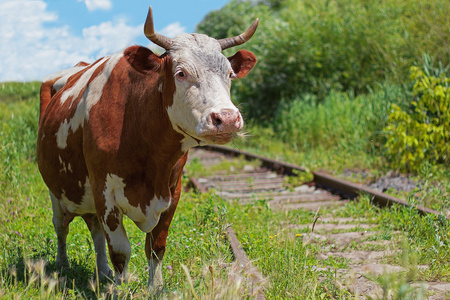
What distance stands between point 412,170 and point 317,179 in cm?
165

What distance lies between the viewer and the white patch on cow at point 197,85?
296 centimetres

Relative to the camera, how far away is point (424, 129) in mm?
7844

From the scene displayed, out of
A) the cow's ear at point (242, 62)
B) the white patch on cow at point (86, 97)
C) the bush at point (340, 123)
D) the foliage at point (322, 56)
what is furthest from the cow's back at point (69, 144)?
the foliage at point (322, 56)

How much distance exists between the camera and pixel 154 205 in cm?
344

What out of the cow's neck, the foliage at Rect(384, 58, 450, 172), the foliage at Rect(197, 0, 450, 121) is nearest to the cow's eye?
the cow's neck

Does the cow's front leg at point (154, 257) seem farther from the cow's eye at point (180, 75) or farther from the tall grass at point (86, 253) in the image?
the cow's eye at point (180, 75)

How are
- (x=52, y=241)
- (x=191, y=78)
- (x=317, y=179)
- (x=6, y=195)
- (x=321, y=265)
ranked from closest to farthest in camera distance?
(x=191, y=78) < (x=321, y=265) < (x=52, y=241) < (x=6, y=195) < (x=317, y=179)

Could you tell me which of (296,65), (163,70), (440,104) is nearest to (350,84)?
(296,65)

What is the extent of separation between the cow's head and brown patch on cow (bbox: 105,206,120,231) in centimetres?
74

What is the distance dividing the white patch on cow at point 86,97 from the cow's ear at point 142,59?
43 cm

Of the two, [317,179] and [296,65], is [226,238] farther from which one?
[296,65]

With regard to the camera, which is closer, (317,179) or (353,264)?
(353,264)

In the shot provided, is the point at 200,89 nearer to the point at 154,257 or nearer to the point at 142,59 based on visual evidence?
the point at 142,59

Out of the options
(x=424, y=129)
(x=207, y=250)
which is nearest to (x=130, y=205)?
(x=207, y=250)
